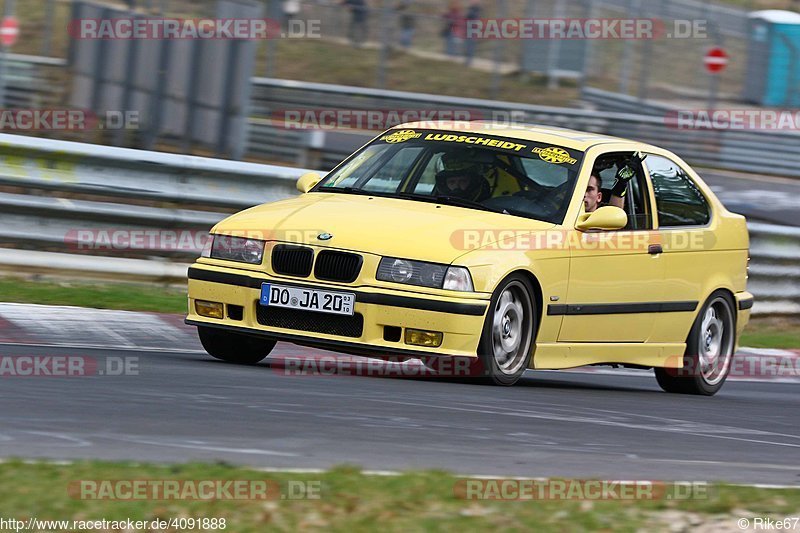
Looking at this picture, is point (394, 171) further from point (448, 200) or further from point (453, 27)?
point (453, 27)

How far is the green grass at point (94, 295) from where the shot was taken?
35.1 ft

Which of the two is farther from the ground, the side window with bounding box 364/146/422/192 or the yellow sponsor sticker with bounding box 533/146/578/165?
the yellow sponsor sticker with bounding box 533/146/578/165

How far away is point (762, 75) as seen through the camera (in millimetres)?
27953

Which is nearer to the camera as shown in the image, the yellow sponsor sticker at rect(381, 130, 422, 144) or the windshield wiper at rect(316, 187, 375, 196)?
the windshield wiper at rect(316, 187, 375, 196)

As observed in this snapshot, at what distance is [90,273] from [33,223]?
57cm

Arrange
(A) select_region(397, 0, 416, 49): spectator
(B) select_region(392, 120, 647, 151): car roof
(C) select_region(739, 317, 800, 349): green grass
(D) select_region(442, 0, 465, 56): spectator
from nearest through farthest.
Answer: (B) select_region(392, 120, 647, 151): car roof < (C) select_region(739, 317, 800, 349): green grass < (A) select_region(397, 0, 416, 49): spectator < (D) select_region(442, 0, 465, 56): spectator

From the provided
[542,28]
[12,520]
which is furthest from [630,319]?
[542,28]

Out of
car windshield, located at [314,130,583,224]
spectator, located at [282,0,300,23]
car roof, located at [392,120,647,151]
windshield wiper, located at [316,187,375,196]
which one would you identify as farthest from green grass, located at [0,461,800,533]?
spectator, located at [282,0,300,23]

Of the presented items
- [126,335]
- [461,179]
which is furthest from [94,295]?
[461,179]

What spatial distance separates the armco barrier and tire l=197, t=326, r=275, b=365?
3318mm

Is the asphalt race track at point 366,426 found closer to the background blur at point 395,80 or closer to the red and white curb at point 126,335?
the red and white curb at point 126,335

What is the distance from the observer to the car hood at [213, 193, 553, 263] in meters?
7.89

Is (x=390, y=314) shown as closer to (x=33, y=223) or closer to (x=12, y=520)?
(x=12, y=520)

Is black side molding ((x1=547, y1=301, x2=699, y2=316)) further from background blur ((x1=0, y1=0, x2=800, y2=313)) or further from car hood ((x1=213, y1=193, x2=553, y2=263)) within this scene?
background blur ((x1=0, y1=0, x2=800, y2=313))
